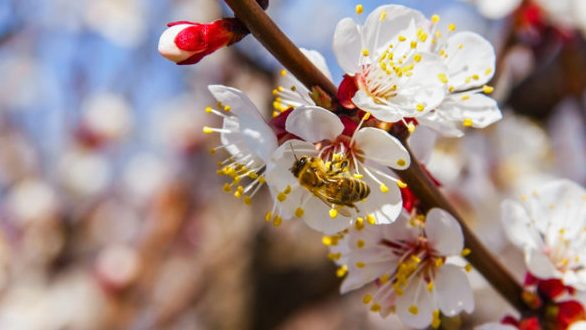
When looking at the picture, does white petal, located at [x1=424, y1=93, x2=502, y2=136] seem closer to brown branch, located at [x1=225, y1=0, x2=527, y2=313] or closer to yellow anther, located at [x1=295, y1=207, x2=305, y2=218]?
brown branch, located at [x1=225, y1=0, x2=527, y2=313]

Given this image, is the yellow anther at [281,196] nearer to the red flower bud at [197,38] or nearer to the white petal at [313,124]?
the white petal at [313,124]

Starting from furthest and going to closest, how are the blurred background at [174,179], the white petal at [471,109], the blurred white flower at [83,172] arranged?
the blurred white flower at [83,172], the blurred background at [174,179], the white petal at [471,109]

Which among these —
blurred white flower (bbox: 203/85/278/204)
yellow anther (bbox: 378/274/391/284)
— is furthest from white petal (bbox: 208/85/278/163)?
yellow anther (bbox: 378/274/391/284)

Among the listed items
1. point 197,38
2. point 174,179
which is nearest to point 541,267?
point 197,38

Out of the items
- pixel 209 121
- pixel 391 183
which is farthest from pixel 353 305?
pixel 391 183

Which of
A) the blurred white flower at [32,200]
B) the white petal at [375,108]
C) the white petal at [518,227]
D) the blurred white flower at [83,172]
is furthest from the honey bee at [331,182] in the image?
the blurred white flower at [83,172]

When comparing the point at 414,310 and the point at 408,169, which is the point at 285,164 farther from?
the point at 414,310
